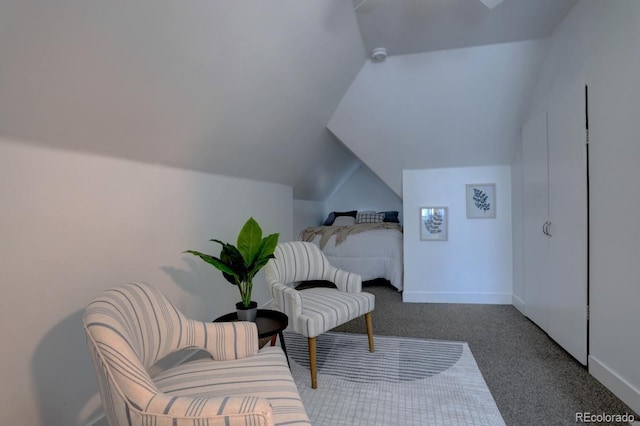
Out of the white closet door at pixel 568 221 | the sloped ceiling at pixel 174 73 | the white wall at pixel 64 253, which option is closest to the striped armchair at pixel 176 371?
the white wall at pixel 64 253

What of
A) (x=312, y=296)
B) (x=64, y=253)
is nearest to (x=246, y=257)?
(x=312, y=296)

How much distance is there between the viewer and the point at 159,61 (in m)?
1.48

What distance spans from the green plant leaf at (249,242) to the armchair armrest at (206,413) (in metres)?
1.06

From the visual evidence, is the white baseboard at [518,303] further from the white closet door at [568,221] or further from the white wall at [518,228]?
the white closet door at [568,221]

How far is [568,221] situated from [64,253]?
9.71 feet

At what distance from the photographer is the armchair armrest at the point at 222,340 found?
4.62 ft

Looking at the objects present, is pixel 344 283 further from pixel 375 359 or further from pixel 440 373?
pixel 440 373

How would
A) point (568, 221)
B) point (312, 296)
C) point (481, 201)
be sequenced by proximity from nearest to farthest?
point (568, 221) → point (312, 296) → point (481, 201)

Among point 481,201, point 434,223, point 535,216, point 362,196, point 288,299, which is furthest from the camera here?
point 362,196

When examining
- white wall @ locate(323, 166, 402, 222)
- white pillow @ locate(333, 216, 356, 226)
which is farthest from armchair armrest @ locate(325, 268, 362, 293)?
Answer: white wall @ locate(323, 166, 402, 222)

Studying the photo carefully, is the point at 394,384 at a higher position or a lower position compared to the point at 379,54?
lower

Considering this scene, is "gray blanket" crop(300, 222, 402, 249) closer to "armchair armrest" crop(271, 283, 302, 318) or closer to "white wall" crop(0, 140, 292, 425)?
"armchair armrest" crop(271, 283, 302, 318)

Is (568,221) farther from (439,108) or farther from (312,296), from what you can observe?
(312,296)

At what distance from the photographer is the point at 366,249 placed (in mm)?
4555
